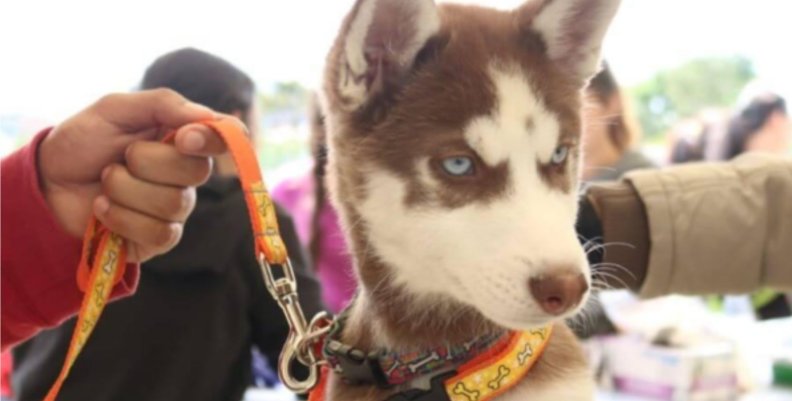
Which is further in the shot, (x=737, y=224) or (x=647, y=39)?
(x=647, y=39)

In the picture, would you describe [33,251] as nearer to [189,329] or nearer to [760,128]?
[189,329]

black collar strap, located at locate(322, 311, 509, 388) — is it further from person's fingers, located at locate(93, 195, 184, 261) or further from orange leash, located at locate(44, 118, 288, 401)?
person's fingers, located at locate(93, 195, 184, 261)

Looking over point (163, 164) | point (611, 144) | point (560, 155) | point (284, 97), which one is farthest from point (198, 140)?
point (284, 97)

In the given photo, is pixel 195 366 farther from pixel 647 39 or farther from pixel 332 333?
pixel 647 39

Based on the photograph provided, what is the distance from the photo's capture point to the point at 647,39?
421 cm

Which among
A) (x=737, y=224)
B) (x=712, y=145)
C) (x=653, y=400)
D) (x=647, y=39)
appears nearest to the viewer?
(x=737, y=224)

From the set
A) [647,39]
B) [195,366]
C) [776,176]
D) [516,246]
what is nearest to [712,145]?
[647,39]

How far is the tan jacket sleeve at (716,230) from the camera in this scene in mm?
1184

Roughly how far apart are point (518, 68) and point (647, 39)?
3.61 metres

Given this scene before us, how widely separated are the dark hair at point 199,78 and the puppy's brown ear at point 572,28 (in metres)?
0.88

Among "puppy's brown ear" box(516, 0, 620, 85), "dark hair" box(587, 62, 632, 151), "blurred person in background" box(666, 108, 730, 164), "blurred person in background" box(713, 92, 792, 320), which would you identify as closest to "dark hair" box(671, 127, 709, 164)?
"blurred person in background" box(666, 108, 730, 164)

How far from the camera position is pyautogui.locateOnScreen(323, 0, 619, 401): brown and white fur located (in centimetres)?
84

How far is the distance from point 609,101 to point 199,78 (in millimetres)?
1364

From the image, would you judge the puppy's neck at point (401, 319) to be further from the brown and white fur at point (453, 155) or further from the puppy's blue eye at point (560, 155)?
the puppy's blue eye at point (560, 155)
